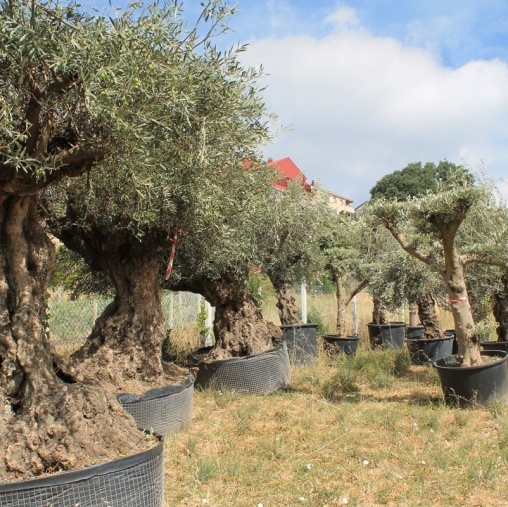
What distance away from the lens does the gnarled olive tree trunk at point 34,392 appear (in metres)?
3.57

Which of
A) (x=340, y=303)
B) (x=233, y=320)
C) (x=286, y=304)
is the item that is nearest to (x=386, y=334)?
(x=340, y=303)

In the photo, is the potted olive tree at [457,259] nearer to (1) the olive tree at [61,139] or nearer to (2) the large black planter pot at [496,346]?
(2) the large black planter pot at [496,346]

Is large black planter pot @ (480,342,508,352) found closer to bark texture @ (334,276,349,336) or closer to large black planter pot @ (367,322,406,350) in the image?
bark texture @ (334,276,349,336)

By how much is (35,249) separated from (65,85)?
149 cm

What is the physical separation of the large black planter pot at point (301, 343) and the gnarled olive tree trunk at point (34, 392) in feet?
21.0

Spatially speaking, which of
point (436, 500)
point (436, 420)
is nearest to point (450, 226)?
point (436, 420)

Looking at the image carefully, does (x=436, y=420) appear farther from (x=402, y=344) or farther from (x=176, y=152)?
(x=402, y=344)

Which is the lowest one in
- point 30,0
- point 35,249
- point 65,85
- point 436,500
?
point 436,500

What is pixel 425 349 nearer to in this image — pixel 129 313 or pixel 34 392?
pixel 129 313

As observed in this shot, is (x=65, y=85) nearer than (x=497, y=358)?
Yes

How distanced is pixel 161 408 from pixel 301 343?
5155mm

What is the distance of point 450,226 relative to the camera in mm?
6805

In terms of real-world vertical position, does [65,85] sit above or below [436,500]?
above

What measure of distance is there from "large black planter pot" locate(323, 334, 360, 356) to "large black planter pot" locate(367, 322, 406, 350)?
1802 millimetres
